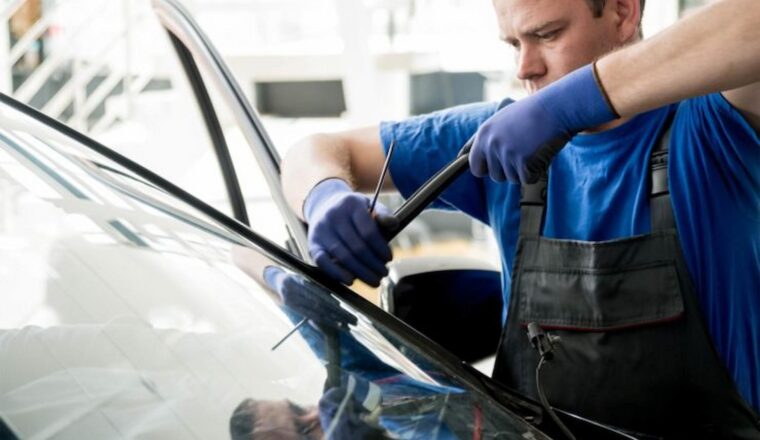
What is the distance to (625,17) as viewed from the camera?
1.71m

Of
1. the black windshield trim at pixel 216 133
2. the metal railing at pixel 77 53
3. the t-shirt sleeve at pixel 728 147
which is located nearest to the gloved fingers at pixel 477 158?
the t-shirt sleeve at pixel 728 147

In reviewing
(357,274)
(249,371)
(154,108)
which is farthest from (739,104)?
(154,108)

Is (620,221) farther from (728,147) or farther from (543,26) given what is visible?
(543,26)

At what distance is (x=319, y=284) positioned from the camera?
1.27 meters

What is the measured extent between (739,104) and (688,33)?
1.04 ft

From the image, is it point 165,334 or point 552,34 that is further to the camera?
point 552,34

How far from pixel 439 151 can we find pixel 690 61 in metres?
0.73

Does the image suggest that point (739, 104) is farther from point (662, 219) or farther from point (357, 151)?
point (357, 151)

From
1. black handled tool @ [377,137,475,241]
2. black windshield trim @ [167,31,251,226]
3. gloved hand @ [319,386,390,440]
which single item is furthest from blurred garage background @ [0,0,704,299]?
gloved hand @ [319,386,390,440]

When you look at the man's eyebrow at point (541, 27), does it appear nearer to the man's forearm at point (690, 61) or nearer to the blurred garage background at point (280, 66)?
the man's forearm at point (690, 61)

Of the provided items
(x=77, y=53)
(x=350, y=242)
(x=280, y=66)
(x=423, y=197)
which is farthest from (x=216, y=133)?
(x=280, y=66)

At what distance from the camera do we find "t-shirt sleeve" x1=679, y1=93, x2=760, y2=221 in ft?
4.98

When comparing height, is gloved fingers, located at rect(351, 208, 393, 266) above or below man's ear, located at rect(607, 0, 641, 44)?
below

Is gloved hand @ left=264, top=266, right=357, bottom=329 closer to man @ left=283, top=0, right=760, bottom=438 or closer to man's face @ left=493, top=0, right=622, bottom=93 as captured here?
man @ left=283, top=0, right=760, bottom=438
